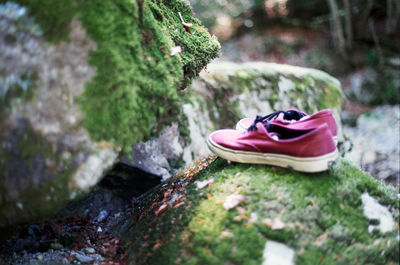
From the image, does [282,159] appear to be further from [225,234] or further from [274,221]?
[225,234]

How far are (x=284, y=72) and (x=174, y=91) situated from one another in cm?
366

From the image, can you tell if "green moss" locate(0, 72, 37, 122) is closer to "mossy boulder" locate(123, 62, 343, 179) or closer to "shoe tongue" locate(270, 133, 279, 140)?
"mossy boulder" locate(123, 62, 343, 179)

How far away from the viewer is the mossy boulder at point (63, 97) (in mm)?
2057

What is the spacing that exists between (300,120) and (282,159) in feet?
1.74

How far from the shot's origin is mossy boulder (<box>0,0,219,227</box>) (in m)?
2.06

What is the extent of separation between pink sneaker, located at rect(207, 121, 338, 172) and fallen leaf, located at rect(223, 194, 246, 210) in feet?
1.38

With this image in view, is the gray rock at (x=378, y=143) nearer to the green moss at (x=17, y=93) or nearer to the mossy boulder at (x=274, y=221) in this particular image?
the mossy boulder at (x=274, y=221)

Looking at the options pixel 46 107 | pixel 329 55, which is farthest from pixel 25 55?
pixel 329 55

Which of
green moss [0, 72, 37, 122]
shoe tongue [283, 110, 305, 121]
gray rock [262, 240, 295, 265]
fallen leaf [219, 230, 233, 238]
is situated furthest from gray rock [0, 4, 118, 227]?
shoe tongue [283, 110, 305, 121]

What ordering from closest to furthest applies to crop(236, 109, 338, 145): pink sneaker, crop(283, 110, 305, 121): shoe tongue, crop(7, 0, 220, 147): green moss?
crop(7, 0, 220, 147): green moss
crop(236, 109, 338, 145): pink sneaker
crop(283, 110, 305, 121): shoe tongue

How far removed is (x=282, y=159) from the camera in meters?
2.57

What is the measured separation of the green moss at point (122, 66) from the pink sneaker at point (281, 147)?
0.65 meters

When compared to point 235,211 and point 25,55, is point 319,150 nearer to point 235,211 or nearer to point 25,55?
point 235,211

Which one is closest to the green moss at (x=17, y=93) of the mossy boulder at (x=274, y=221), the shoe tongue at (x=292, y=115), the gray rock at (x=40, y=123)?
the gray rock at (x=40, y=123)
